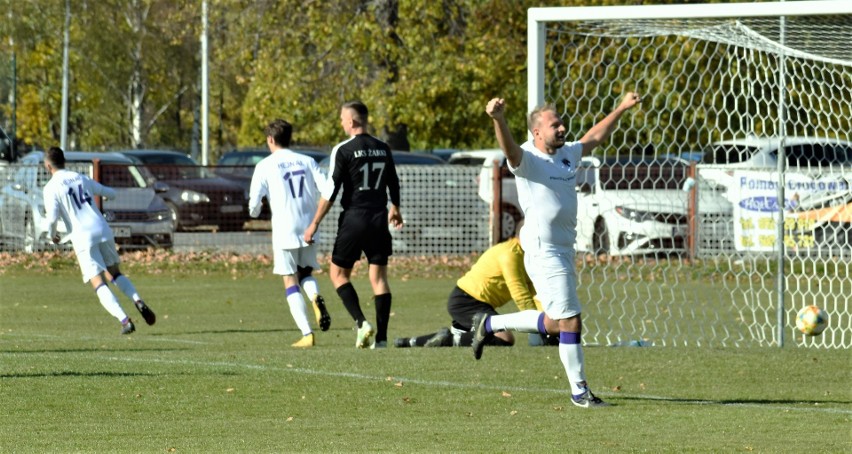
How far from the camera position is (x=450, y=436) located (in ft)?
25.5

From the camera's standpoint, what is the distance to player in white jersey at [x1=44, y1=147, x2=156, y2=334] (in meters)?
13.6

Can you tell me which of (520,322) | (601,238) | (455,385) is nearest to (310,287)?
(455,385)

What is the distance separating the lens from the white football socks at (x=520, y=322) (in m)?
9.49

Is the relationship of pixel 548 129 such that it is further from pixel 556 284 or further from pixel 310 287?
pixel 310 287

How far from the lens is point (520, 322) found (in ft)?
31.4

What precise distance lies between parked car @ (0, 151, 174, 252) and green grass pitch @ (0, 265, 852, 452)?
8.41 metres

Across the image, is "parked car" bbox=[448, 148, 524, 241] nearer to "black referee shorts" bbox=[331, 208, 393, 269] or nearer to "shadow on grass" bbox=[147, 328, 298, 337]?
"shadow on grass" bbox=[147, 328, 298, 337]

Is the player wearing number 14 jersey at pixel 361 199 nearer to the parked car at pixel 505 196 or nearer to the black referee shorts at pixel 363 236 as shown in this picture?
the black referee shorts at pixel 363 236

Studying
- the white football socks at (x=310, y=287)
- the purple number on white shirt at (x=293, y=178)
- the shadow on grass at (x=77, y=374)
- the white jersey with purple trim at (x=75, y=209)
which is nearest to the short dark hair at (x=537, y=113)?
the shadow on grass at (x=77, y=374)

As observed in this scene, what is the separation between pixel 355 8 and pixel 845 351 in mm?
19240

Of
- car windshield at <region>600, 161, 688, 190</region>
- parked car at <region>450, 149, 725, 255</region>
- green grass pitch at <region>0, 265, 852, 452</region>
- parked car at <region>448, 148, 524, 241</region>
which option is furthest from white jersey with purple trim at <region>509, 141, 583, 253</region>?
parked car at <region>448, 148, 524, 241</region>

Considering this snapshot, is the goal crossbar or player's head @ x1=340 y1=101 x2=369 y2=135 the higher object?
the goal crossbar

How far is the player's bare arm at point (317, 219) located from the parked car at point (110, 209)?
11004mm

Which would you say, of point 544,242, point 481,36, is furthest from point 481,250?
point 544,242
